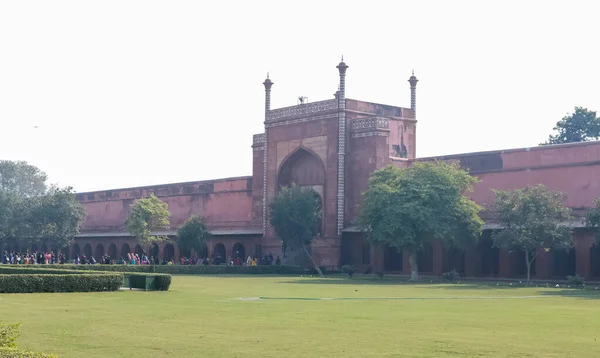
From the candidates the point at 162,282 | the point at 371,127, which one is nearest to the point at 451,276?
the point at 371,127

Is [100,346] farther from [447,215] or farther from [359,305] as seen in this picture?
[447,215]

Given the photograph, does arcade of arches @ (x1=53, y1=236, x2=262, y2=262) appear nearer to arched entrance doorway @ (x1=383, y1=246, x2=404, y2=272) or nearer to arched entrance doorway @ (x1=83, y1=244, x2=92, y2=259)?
arched entrance doorway @ (x1=83, y1=244, x2=92, y2=259)

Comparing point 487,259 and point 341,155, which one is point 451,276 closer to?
point 487,259

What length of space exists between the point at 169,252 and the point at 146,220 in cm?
701

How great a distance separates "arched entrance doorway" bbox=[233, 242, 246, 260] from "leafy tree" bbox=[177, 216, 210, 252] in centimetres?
268

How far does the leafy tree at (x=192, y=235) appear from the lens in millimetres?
59875

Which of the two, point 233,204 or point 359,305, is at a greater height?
point 233,204

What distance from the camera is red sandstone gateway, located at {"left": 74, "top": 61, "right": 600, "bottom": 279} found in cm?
4494

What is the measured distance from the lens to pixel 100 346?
13.7 meters

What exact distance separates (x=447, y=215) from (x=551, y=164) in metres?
7.41

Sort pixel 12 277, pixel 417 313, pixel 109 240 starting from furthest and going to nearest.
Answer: pixel 109 240, pixel 12 277, pixel 417 313

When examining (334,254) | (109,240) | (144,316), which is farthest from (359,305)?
(109,240)

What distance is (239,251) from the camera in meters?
62.5

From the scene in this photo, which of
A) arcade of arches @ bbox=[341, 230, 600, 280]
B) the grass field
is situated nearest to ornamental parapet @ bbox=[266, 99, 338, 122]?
arcade of arches @ bbox=[341, 230, 600, 280]
